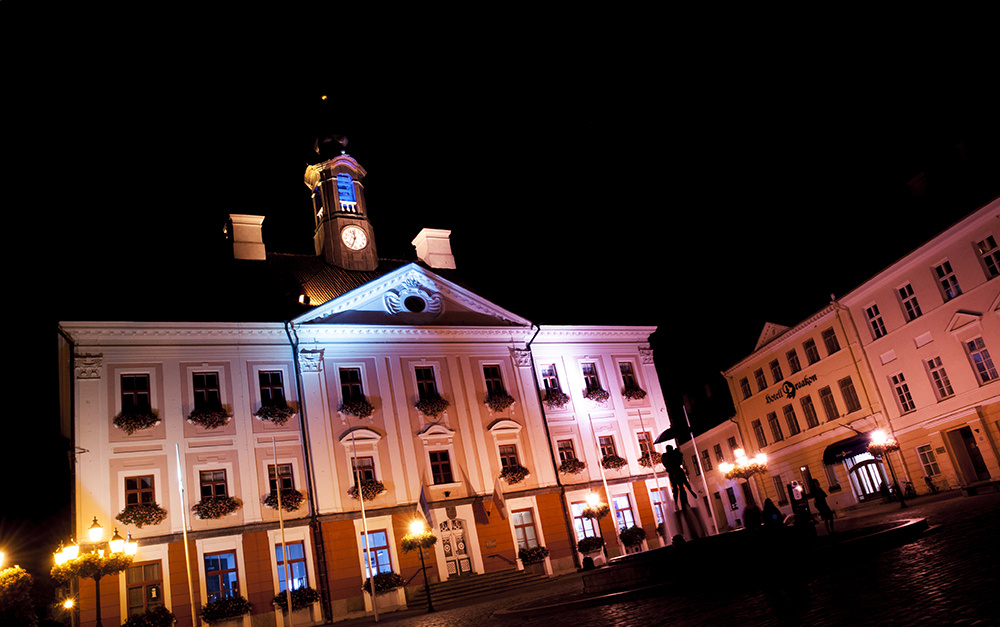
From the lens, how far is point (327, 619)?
27031 millimetres

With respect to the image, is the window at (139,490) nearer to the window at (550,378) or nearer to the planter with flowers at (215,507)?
the planter with flowers at (215,507)

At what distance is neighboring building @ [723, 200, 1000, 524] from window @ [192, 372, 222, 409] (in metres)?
31.3

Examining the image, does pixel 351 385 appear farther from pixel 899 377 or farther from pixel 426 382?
pixel 899 377

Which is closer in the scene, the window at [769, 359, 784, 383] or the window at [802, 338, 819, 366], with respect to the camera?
the window at [802, 338, 819, 366]

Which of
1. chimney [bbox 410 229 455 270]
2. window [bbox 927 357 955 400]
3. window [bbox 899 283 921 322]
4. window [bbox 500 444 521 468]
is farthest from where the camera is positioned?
chimney [bbox 410 229 455 270]

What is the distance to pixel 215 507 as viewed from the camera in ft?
88.6

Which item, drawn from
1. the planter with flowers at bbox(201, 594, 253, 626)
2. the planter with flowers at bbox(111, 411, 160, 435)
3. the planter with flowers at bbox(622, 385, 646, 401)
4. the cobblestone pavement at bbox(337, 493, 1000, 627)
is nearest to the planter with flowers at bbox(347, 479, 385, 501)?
the planter with flowers at bbox(201, 594, 253, 626)

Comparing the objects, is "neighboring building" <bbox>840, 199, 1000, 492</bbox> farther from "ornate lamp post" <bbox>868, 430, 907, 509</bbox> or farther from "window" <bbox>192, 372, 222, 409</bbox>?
"window" <bbox>192, 372, 222, 409</bbox>

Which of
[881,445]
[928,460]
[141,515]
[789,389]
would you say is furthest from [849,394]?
[141,515]

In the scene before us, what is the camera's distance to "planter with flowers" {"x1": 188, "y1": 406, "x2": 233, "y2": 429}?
2836 cm

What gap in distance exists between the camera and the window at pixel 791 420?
147ft

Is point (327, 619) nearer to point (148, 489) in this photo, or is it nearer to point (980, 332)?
point (148, 489)

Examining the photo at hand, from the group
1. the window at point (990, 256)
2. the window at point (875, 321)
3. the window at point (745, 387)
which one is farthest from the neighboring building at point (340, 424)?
the window at point (990, 256)

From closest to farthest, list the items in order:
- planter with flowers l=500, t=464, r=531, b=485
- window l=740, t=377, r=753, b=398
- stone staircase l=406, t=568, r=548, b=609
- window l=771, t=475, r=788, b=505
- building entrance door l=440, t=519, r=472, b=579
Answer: stone staircase l=406, t=568, r=548, b=609 → building entrance door l=440, t=519, r=472, b=579 → planter with flowers l=500, t=464, r=531, b=485 → window l=771, t=475, r=788, b=505 → window l=740, t=377, r=753, b=398
